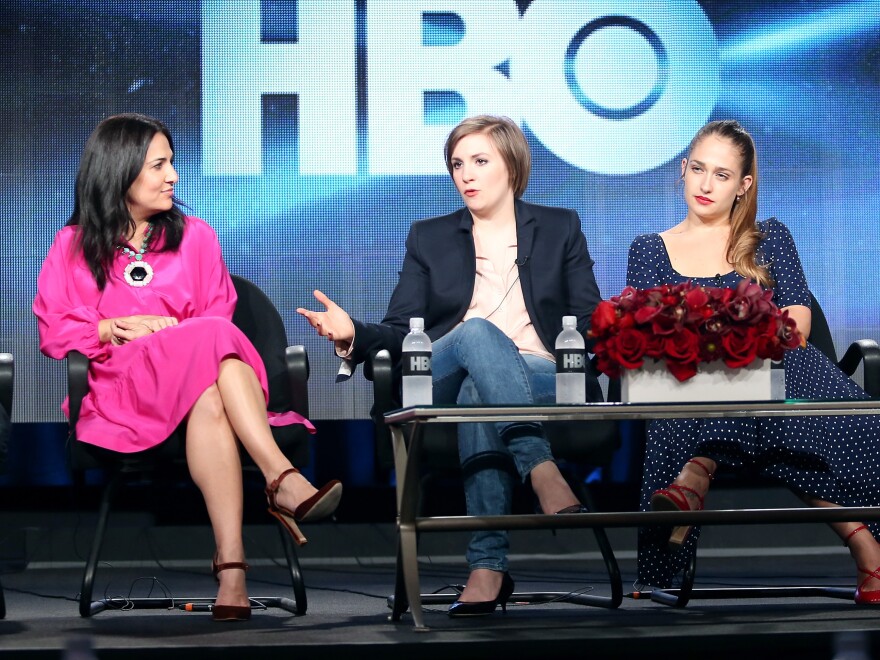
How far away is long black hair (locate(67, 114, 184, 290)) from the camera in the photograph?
3.33m

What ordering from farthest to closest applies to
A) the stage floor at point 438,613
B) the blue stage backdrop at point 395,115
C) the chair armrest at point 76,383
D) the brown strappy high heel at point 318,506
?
1. the blue stage backdrop at point 395,115
2. the chair armrest at point 76,383
3. the brown strappy high heel at point 318,506
4. the stage floor at point 438,613

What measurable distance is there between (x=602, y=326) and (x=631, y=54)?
2.13 metres

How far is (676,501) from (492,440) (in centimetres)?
45

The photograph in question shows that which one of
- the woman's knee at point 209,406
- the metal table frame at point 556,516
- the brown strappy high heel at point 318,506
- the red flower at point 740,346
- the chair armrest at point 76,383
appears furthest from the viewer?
the chair armrest at point 76,383

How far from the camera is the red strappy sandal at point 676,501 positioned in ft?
9.07

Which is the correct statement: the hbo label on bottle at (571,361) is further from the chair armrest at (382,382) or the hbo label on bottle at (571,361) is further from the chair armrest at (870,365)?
the chair armrest at (870,365)

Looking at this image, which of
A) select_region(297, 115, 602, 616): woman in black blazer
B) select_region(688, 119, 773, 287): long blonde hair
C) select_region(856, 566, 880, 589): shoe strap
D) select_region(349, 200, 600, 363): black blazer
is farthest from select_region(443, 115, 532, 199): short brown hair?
select_region(856, 566, 880, 589): shoe strap

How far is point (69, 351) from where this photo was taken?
3.10 metres

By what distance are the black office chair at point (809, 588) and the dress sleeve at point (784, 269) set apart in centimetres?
20

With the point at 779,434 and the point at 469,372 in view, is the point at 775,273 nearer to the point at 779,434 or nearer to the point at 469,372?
the point at 779,434

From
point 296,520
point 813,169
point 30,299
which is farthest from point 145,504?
point 813,169

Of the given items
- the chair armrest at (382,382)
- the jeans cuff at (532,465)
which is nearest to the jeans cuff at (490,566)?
the jeans cuff at (532,465)

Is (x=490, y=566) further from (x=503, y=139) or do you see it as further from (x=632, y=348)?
(x=503, y=139)

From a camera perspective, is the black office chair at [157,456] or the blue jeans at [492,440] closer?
the blue jeans at [492,440]
